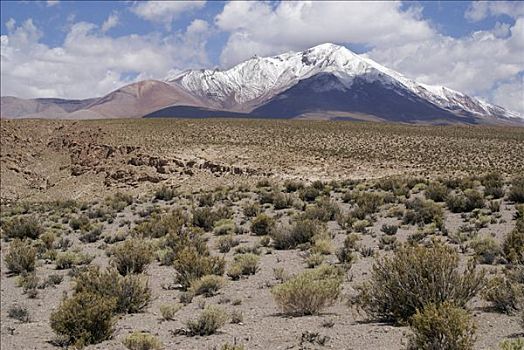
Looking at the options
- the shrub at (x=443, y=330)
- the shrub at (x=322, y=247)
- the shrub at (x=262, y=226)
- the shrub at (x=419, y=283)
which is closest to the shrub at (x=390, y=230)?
the shrub at (x=322, y=247)

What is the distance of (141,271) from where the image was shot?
15.6 metres

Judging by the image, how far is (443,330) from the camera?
6676 mm

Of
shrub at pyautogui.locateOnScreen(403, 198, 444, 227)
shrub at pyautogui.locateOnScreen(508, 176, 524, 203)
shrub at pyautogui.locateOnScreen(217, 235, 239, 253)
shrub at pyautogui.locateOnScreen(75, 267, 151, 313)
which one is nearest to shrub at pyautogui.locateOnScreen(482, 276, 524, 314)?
shrub at pyautogui.locateOnScreen(75, 267, 151, 313)

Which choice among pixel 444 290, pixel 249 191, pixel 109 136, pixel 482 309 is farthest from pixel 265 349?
pixel 109 136

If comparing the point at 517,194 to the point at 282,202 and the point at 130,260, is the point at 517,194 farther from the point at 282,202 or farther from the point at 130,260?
the point at 130,260

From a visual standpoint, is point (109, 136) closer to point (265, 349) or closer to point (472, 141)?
point (472, 141)

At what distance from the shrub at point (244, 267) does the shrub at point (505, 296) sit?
6472mm

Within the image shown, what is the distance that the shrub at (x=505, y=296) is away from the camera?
8891 millimetres

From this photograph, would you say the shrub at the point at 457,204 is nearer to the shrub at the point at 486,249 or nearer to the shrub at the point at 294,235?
the shrub at the point at 486,249

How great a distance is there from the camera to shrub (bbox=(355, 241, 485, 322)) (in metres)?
8.78

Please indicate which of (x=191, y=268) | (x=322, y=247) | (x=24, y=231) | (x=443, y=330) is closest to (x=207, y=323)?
(x=191, y=268)

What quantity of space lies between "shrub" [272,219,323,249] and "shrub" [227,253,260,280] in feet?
8.76

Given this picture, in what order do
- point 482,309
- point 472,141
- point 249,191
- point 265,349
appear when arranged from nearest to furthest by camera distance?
point 265,349
point 482,309
point 249,191
point 472,141

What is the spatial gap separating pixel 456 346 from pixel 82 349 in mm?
5893
